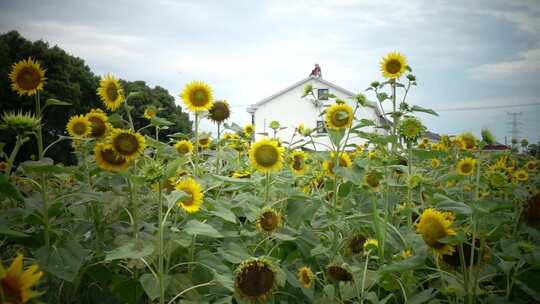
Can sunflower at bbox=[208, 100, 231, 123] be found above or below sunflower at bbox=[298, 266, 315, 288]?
above

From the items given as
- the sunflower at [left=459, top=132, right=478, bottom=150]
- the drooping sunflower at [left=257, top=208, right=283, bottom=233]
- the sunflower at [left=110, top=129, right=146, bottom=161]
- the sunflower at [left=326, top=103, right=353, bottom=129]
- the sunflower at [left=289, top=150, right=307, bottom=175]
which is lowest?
the drooping sunflower at [left=257, top=208, right=283, bottom=233]

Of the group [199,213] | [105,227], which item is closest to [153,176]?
[199,213]

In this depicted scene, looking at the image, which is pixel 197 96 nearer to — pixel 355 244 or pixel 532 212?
pixel 355 244

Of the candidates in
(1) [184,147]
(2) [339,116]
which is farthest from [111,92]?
(2) [339,116]

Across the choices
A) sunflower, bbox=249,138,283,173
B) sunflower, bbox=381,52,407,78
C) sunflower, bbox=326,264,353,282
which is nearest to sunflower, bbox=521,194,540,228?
sunflower, bbox=326,264,353,282

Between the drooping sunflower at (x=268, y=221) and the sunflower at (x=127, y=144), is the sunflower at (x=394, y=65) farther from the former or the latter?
the sunflower at (x=127, y=144)

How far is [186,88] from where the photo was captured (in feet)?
7.92

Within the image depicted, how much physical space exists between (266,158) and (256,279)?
982 millimetres

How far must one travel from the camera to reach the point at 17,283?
2.28ft

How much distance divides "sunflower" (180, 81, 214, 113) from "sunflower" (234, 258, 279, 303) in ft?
4.69

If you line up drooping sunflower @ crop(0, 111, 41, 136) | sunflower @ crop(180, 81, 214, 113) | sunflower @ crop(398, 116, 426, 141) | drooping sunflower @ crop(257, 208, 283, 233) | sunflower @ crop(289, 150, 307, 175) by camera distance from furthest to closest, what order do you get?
sunflower @ crop(289, 150, 307, 175), sunflower @ crop(180, 81, 214, 113), sunflower @ crop(398, 116, 426, 141), drooping sunflower @ crop(257, 208, 283, 233), drooping sunflower @ crop(0, 111, 41, 136)

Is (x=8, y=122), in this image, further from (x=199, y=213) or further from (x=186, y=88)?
(x=186, y=88)

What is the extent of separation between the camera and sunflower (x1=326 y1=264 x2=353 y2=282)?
153cm

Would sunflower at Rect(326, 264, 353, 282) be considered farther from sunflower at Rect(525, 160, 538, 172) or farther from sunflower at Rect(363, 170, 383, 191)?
sunflower at Rect(525, 160, 538, 172)
